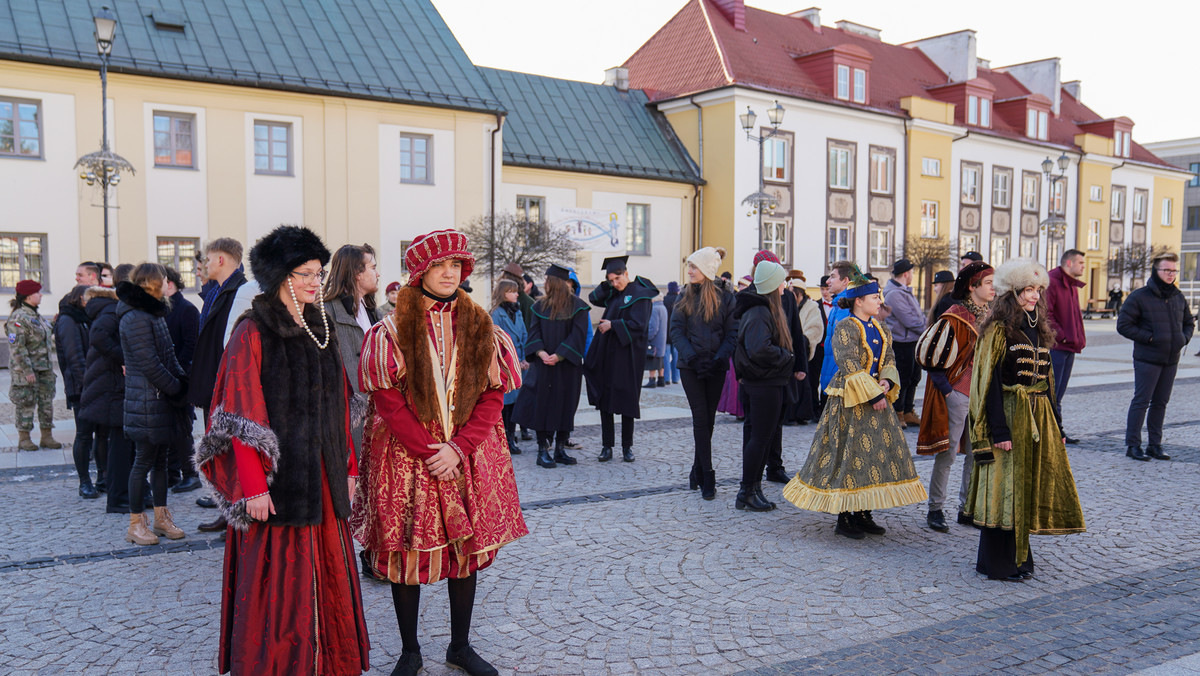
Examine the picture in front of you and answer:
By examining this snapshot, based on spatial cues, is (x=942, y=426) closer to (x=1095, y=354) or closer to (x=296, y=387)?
(x=296, y=387)

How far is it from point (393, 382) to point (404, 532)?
1.95ft

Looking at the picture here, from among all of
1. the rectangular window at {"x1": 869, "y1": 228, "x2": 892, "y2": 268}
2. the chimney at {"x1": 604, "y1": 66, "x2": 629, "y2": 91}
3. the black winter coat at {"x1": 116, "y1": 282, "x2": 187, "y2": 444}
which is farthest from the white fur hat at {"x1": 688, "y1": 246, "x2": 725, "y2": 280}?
the rectangular window at {"x1": 869, "y1": 228, "x2": 892, "y2": 268}

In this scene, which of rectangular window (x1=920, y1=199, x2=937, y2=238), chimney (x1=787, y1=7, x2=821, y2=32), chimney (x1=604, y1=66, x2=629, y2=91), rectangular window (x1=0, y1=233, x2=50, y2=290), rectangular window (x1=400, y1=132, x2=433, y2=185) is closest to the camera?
rectangular window (x1=0, y1=233, x2=50, y2=290)

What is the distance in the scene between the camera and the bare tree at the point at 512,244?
78.7 ft

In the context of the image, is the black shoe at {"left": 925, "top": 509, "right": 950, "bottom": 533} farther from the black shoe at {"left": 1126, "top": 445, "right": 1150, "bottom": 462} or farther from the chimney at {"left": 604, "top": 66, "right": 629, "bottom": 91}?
the chimney at {"left": 604, "top": 66, "right": 629, "bottom": 91}

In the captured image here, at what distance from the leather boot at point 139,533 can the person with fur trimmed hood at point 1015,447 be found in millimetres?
4917

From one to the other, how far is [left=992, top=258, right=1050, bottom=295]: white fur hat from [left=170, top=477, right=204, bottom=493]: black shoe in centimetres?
611

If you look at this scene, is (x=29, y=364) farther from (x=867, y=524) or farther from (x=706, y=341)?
(x=867, y=524)

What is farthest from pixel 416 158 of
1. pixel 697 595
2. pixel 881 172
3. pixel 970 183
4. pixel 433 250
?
pixel 970 183

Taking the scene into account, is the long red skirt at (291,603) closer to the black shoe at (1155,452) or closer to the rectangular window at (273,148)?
the black shoe at (1155,452)

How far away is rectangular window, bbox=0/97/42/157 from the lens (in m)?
19.7

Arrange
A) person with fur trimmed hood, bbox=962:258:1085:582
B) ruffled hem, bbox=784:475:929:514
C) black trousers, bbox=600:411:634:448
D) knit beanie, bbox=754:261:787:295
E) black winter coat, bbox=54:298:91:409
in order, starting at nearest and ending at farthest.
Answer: person with fur trimmed hood, bbox=962:258:1085:582 → ruffled hem, bbox=784:475:929:514 → knit beanie, bbox=754:261:787:295 → black winter coat, bbox=54:298:91:409 → black trousers, bbox=600:411:634:448

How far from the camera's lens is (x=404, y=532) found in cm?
353

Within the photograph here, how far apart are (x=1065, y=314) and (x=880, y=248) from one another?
91.5 ft
